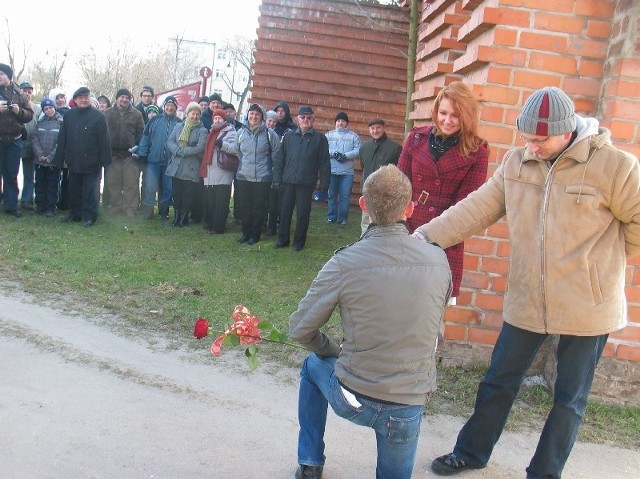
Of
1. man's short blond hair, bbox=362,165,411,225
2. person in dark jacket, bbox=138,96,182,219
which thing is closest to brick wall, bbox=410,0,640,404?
man's short blond hair, bbox=362,165,411,225

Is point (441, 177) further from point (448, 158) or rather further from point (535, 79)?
point (535, 79)

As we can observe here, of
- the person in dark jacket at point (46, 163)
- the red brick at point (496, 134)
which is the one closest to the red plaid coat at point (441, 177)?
the red brick at point (496, 134)

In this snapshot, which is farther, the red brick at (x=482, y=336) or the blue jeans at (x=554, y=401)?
the red brick at (x=482, y=336)

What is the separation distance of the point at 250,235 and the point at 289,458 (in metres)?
6.09

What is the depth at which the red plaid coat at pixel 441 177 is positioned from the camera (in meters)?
4.40

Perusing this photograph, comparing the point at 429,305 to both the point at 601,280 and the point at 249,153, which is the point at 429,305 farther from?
the point at 249,153

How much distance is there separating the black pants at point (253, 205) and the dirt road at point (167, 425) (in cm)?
453

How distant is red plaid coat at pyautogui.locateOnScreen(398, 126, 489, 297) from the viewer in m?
4.40

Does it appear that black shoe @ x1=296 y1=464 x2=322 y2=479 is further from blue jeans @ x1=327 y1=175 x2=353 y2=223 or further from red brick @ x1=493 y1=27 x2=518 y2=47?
→ blue jeans @ x1=327 y1=175 x2=353 y2=223

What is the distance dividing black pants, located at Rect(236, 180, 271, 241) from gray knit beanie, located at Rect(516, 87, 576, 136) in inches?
259

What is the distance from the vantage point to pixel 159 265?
7.59 meters

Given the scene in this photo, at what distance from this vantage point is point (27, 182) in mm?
10883

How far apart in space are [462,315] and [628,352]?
112 centimetres

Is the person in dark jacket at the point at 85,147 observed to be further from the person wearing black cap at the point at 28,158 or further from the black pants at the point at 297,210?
the black pants at the point at 297,210
